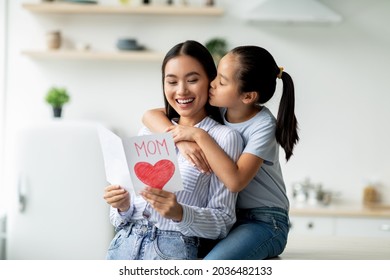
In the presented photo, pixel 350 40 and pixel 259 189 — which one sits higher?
pixel 350 40

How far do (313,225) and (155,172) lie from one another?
1868 millimetres

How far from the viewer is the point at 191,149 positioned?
1173 mm

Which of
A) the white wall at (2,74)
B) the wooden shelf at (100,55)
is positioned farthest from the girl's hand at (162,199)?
the white wall at (2,74)

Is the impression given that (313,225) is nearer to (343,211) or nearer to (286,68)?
(343,211)

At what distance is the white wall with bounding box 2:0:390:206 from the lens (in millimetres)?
3148

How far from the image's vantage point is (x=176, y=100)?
→ 3.96 feet

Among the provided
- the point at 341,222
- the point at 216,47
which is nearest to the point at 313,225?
the point at 341,222

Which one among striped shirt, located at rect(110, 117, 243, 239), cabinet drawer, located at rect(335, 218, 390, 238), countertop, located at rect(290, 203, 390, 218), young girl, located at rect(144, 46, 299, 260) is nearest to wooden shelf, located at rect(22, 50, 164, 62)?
countertop, located at rect(290, 203, 390, 218)

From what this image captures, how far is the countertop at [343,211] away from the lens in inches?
109

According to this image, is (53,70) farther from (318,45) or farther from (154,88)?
(318,45)

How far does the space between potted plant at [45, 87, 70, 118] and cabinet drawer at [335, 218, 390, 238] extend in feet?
4.64

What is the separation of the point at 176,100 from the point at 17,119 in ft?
7.27

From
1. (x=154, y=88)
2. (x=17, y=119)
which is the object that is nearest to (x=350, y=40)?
(x=154, y=88)

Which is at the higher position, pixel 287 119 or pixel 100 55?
pixel 100 55
